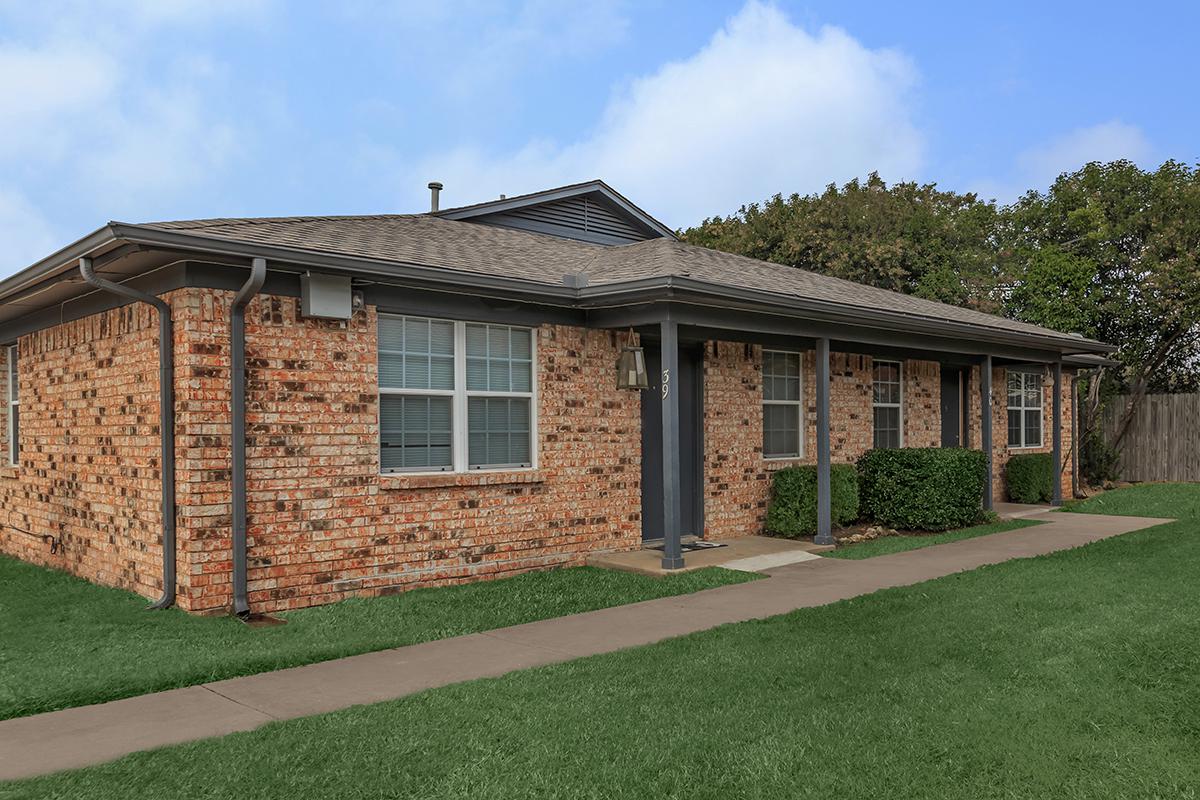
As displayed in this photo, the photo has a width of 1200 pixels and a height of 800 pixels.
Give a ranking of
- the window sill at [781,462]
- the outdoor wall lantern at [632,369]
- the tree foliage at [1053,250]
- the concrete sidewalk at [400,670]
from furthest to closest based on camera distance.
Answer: the tree foliage at [1053,250] < the window sill at [781,462] < the outdoor wall lantern at [632,369] < the concrete sidewalk at [400,670]

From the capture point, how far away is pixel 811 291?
1180 centimetres

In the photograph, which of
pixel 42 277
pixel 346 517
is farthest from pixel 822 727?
pixel 42 277

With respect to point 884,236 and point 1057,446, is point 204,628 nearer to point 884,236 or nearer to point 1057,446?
point 1057,446

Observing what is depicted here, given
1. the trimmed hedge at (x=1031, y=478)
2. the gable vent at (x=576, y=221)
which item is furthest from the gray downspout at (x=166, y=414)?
the trimmed hedge at (x=1031, y=478)

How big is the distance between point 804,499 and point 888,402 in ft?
11.1

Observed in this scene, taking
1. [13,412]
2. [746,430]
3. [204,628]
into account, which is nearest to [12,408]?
[13,412]

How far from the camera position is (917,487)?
40.3ft

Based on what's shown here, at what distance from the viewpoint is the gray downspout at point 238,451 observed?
7.32 m

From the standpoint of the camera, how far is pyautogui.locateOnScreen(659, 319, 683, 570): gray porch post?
904cm

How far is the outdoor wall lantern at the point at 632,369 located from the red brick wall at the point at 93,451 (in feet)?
14.7

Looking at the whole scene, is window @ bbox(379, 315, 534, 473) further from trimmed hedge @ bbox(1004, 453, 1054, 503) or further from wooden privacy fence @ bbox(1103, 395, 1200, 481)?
wooden privacy fence @ bbox(1103, 395, 1200, 481)

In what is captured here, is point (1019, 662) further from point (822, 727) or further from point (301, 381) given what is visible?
point (301, 381)

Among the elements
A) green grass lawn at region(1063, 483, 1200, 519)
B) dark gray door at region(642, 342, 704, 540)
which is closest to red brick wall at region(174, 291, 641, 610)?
dark gray door at region(642, 342, 704, 540)

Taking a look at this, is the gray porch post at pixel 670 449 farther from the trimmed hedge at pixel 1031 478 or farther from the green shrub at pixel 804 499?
the trimmed hedge at pixel 1031 478
